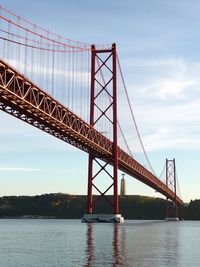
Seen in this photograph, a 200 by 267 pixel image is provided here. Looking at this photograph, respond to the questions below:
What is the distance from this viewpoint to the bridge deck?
38.6 meters

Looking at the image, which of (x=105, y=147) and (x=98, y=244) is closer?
(x=98, y=244)

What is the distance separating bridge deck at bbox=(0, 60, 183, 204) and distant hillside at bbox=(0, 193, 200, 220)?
9219 centimetres

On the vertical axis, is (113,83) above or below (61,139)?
above

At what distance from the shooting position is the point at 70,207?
164250 millimetres

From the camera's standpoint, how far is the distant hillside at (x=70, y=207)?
525 ft

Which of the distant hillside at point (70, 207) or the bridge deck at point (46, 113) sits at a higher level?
the bridge deck at point (46, 113)

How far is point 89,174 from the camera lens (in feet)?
223

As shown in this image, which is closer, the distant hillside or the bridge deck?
the bridge deck

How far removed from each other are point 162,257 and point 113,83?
145ft

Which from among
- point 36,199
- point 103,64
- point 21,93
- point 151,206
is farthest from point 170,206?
point 21,93

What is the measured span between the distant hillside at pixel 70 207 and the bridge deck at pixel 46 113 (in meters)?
92.2

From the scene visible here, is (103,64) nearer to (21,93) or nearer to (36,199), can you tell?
(21,93)

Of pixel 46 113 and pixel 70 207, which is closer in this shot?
pixel 46 113

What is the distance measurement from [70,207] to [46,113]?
401 feet
